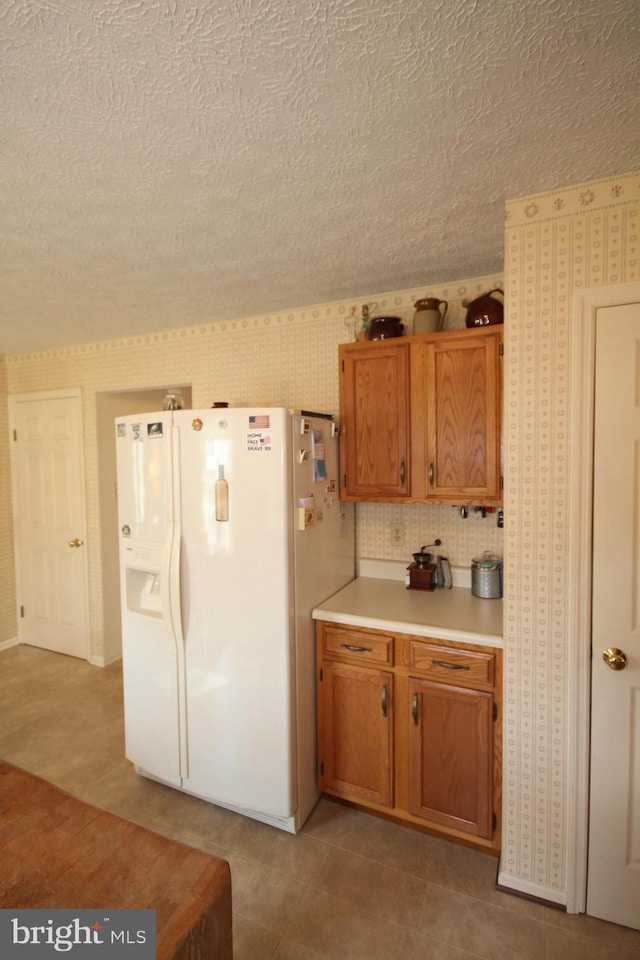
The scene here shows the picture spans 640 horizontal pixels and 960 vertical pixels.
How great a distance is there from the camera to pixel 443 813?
6.23ft

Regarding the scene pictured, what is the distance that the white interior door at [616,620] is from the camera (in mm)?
1490

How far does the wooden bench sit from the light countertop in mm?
1086

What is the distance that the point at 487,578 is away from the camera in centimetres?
223

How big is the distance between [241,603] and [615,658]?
1393 millimetres

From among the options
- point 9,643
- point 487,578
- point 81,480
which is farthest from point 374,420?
point 9,643

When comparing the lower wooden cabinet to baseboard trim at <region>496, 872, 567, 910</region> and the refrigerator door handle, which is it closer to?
baseboard trim at <region>496, 872, 567, 910</region>

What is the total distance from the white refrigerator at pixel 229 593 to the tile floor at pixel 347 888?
13 centimetres

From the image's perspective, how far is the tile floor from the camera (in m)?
1.52

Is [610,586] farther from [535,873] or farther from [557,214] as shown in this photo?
[557,214]

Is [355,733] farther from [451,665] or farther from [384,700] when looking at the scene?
[451,665]

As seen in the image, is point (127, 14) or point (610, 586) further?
point (610, 586)

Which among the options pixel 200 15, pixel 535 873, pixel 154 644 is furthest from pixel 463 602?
pixel 200 15

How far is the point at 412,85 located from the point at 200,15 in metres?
0.49

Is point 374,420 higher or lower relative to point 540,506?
higher
